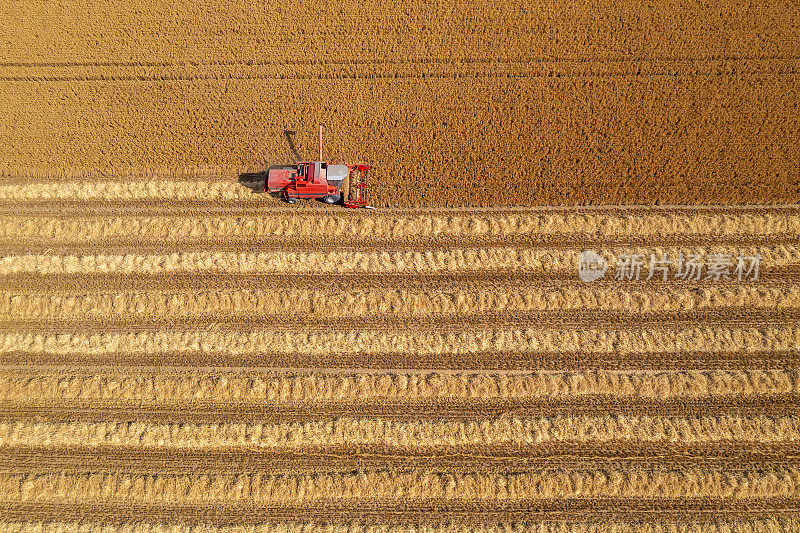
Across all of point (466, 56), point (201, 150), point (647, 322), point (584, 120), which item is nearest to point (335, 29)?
point (466, 56)

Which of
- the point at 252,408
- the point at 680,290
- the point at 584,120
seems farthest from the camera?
the point at 584,120

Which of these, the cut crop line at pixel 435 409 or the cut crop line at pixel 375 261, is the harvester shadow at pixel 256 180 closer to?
the cut crop line at pixel 375 261

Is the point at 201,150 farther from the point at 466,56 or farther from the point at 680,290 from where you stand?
the point at 680,290

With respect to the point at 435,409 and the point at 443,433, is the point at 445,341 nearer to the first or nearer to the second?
the point at 435,409

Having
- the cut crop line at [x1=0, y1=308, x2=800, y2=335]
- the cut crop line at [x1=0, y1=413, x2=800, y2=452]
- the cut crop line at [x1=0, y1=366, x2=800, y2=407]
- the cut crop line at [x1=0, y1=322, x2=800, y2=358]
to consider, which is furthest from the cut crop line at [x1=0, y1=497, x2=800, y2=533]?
the cut crop line at [x1=0, y1=308, x2=800, y2=335]

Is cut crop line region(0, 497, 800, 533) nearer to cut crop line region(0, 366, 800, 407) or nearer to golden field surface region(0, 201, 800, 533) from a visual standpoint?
golden field surface region(0, 201, 800, 533)

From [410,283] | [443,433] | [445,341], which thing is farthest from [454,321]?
[443,433]

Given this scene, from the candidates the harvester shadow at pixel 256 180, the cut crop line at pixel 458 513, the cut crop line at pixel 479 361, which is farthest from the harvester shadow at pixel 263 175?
the cut crop line at pixel 458 513
